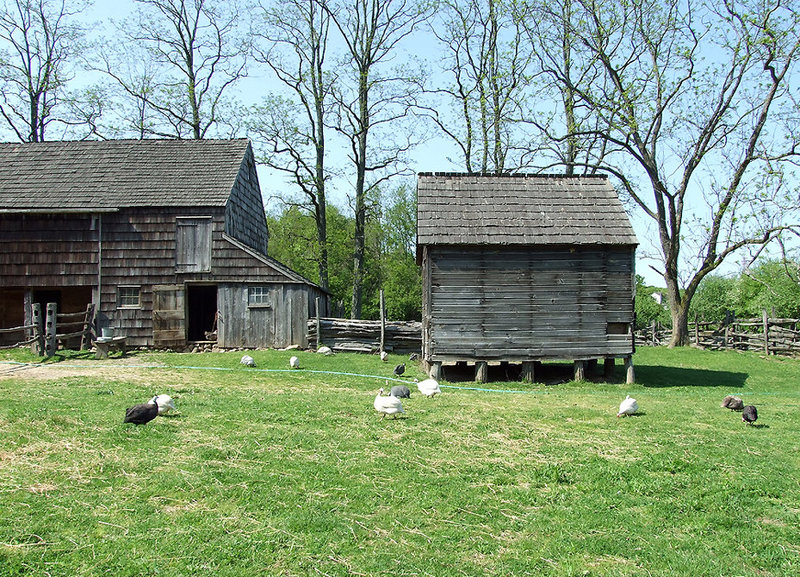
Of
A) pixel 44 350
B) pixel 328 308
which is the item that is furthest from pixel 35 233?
pixel 328 308

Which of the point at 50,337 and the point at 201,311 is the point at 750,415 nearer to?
the point at 50,337

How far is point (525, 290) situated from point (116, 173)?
17.0m

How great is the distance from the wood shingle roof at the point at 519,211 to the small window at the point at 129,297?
38.3 ft

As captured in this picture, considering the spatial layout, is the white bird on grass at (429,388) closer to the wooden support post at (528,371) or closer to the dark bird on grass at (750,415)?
the wooden support post at (528,371)

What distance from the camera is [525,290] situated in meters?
16.6

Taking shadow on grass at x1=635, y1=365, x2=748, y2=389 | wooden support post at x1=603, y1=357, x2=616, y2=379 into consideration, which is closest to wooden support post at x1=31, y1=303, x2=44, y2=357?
wooden support post at x1=603, y1=357, x2=616, y2=379

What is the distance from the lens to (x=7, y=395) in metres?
11.6

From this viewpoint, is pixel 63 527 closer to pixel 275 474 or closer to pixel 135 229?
pixel 275 474

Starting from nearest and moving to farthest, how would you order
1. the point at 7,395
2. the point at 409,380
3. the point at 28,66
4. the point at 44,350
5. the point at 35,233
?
the point at 7,395 < the point at 409,380 < the point at 44,350 < the point at 35,233 < the point at 28,66

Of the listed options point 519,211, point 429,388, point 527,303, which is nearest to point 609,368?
point 527,303

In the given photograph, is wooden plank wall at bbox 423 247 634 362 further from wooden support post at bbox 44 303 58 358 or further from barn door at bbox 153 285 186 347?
wooden support post at bbox 44 303 58 358

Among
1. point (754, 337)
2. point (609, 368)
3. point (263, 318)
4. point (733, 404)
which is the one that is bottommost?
point (733, 404)

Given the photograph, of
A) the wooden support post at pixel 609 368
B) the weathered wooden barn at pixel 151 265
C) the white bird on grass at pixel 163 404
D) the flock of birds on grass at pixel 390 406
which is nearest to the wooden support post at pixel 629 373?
the wooden support post at pixel 609 368

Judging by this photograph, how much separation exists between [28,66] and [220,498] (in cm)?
3733
